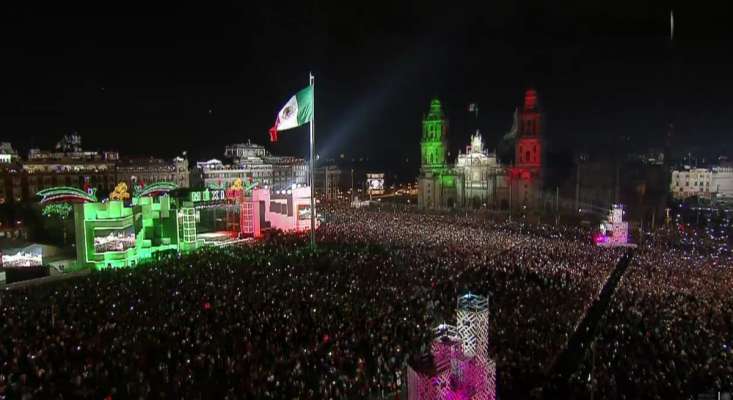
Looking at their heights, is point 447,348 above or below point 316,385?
above

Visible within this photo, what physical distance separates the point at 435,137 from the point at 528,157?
11.0 meters

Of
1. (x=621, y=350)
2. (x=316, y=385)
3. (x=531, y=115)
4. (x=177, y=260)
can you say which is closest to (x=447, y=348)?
(x=316, y=385)

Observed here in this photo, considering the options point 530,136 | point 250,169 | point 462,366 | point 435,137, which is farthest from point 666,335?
point 250,169

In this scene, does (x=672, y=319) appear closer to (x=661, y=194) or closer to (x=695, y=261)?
(x=695, y=261)

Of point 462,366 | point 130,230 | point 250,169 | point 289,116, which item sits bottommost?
point 462,366

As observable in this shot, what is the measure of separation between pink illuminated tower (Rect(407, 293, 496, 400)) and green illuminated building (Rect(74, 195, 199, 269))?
19968 millimetres

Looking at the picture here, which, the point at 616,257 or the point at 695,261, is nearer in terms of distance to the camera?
the point at 695,261

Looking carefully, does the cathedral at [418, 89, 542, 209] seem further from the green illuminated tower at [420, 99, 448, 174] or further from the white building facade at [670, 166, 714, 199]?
the white building facade at [670, 166, 714, 199]

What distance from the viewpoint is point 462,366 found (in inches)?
260

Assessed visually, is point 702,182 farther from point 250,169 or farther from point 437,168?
point 250,169

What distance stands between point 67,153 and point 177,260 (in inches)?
1614

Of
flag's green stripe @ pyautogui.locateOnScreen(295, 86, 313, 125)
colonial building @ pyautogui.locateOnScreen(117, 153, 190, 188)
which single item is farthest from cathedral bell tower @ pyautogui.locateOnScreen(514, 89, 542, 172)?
colonial building @ pyautogui.locateOnScreen(117, 153, 190, 188)

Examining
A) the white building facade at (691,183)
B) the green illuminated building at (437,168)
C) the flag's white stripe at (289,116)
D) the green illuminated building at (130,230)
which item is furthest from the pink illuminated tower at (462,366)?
the white building facade at (691,183)

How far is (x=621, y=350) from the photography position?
11562mm
